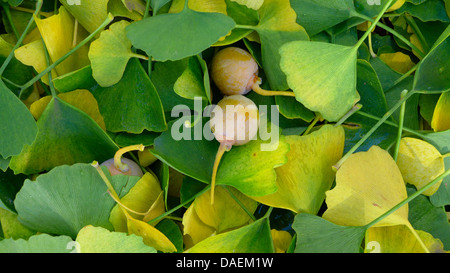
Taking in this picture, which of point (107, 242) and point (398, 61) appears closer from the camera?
point (107, 242)

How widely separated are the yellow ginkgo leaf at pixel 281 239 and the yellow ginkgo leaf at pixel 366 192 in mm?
47

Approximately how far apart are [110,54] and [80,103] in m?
0.07

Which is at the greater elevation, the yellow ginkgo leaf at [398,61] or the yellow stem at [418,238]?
the yellow ginkgo leaf at [398,61]

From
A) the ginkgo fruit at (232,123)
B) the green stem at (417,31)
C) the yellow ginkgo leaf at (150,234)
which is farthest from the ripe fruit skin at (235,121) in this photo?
the green stem at (417,31)

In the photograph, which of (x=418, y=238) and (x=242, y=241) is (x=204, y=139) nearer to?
(x=242, y=241)

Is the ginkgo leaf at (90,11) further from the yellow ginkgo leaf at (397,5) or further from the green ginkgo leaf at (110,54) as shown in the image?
the yellow ginkgo leaf at (397,5)

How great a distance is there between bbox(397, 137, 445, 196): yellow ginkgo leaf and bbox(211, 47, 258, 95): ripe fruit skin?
16 centimetres

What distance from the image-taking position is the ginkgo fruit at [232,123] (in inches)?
18.3

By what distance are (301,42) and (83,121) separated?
0.22 metres

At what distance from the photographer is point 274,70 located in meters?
0.50

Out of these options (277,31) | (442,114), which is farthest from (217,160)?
(442,114)

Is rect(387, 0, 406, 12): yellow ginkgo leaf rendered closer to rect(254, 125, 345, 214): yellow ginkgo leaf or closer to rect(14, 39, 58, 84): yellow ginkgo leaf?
rect(254, 125, 345, 214): yellow ginkgo leaf

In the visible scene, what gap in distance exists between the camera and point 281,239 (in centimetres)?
50
